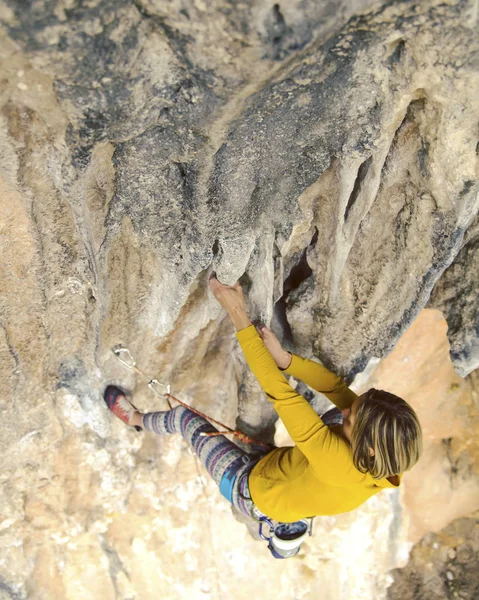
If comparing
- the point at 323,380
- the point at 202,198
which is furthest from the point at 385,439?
the point at 202,198

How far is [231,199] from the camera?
1306mm

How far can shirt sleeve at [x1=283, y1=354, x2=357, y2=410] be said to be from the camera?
162cm

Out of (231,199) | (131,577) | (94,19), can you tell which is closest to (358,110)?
(231,199)

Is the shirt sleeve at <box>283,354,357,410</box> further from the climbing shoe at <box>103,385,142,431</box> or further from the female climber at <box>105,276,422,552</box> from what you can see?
the climbing shoe at <box>103,385,142,431</box>

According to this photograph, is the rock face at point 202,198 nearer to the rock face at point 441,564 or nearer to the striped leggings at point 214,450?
the striped leggings at point 214,450

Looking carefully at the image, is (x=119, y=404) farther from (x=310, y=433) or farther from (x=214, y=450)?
(x=310, y=433)

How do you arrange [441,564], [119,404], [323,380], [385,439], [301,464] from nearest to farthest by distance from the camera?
[385,439] < [301,464] < [323,380] < [119,404] < [441,564]

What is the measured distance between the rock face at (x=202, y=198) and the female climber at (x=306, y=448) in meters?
0.17

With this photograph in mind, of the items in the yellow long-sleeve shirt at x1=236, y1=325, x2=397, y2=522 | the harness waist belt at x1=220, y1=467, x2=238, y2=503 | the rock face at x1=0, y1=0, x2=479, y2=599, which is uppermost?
the rock face at x1=0, y1=0, x2=479, y2=599

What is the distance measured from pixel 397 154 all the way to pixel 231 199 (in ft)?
1.56

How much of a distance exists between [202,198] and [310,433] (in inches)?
26.7

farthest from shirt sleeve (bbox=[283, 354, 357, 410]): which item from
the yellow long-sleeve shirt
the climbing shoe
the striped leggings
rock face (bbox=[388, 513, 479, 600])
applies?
rock face (bbox=[388, 513, 479, 600])

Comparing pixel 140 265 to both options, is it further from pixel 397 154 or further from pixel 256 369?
pixel 397 154

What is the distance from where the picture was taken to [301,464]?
1.46 metres
